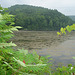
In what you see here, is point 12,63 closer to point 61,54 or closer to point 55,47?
point 61,54

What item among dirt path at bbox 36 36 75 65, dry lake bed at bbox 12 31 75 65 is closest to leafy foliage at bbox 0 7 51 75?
dry lake bed at bbox 12 31 75 65

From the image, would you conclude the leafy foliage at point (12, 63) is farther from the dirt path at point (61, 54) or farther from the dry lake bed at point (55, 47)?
the dirt path at point (61, 54)

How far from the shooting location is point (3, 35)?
1529 millimetres

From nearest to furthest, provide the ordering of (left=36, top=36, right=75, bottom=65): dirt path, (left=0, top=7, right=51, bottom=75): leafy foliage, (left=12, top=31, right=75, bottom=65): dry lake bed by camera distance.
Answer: (left=0, top=7, right=51, bottom=75): leafy foliage → (left=36, top=36, right=75, bottom=65): dirt path → (left=12, top=31, right=75, bottom=65): dry lake bed

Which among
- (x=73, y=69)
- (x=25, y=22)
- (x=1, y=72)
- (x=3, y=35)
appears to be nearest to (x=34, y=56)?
(x=3, y=35)

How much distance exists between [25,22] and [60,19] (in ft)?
127

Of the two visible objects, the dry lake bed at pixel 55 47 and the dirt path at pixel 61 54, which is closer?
the dirt path at pixel 61 54

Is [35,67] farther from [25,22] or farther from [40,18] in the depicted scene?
[40,18]

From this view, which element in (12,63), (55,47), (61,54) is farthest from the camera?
(55,47)

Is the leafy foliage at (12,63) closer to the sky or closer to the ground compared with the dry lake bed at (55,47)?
closer to the sky

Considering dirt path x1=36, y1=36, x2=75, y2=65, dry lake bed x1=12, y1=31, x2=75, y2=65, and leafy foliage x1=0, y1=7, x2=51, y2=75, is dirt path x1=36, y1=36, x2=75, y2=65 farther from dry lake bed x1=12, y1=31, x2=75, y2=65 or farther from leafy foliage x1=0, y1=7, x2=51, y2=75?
leafy foliage x1=0, y1=7, x2=51, y2=75

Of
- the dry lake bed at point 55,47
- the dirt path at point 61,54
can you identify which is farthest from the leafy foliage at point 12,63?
the dirt path at point 61,54

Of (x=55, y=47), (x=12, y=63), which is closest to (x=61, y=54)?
(x=55, y=47)

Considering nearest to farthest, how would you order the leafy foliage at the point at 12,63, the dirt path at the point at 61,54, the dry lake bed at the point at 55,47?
the leafy foliage at the point at 12,63
the dirt path at the point at 61,54
the dry lake bed at the point at 55,47
